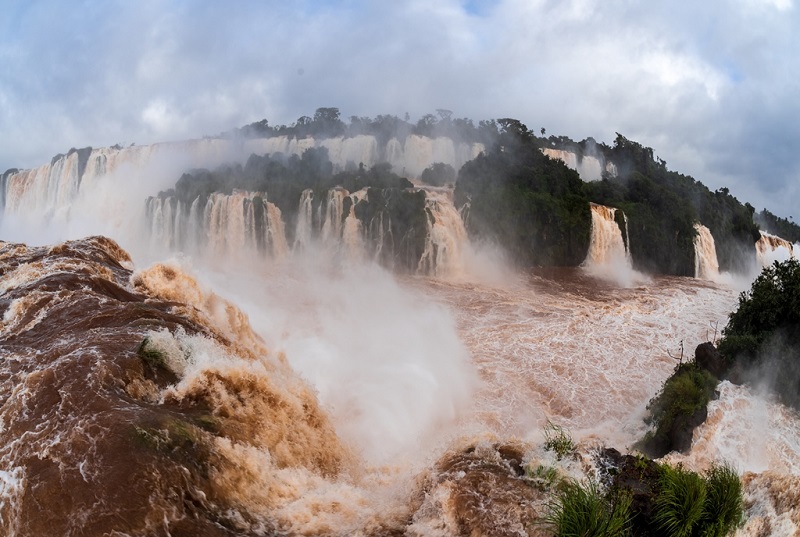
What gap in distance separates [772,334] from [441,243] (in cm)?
1542

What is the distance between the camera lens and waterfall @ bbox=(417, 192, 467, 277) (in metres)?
25.9

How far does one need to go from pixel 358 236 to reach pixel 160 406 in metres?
20.5

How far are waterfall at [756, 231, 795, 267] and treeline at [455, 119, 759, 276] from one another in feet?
5.36

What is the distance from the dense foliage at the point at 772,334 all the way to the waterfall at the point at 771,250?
28460mm

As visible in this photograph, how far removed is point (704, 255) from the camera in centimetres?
3216

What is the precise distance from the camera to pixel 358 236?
89.5 feet

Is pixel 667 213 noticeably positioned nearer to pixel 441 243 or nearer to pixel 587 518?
pixel 441 243

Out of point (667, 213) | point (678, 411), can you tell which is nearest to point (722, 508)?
point (678, 411)

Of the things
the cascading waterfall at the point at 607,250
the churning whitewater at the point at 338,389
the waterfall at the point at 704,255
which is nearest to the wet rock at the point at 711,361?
the churning whitewater at the point at 338,389

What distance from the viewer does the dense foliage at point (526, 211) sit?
27841 millimetres

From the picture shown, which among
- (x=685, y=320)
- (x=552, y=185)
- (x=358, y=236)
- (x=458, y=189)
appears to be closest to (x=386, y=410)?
(x=685, y=320)

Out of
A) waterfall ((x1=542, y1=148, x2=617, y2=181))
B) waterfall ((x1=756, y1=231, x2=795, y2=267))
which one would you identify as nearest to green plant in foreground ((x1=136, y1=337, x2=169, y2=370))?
waterfall ((x1=542, y1=148, x2=617, y2=181))

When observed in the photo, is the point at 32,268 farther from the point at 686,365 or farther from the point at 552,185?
the point at 552,185

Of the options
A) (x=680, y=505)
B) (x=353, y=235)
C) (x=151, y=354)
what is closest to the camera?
(x=680, y=505)
